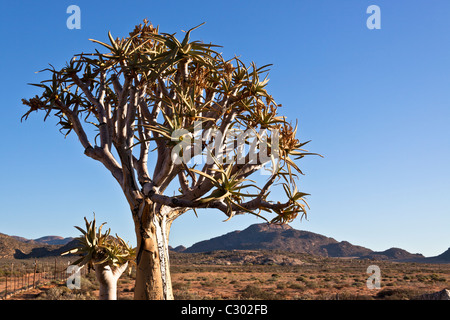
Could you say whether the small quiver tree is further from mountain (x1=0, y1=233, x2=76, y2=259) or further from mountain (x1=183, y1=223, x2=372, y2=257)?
mountain (x1=183, y1=223, x2=372, y2=257)

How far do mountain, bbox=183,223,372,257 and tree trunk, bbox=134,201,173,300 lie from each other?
117635 millimetres

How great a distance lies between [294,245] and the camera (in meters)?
126

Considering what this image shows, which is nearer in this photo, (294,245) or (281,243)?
(294,245)

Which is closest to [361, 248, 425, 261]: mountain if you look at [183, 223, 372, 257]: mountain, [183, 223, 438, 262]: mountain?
[183, 223, 438, 262]: mountain

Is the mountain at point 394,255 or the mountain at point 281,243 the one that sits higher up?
the mountain at point 281,243

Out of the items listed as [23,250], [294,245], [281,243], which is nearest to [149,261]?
[23,250]

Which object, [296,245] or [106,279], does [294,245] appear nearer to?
[296,245]

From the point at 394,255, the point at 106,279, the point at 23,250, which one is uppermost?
the point at 106,279

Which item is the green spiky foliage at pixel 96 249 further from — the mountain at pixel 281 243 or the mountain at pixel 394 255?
the mountain at pixel 394 255

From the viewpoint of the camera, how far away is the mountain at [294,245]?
125 m

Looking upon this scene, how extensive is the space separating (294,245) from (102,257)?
122600mm

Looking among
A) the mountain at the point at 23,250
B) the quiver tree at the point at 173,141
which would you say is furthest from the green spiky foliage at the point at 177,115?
the mountain at the point at 23,250

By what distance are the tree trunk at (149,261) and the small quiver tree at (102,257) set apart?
103 cm
